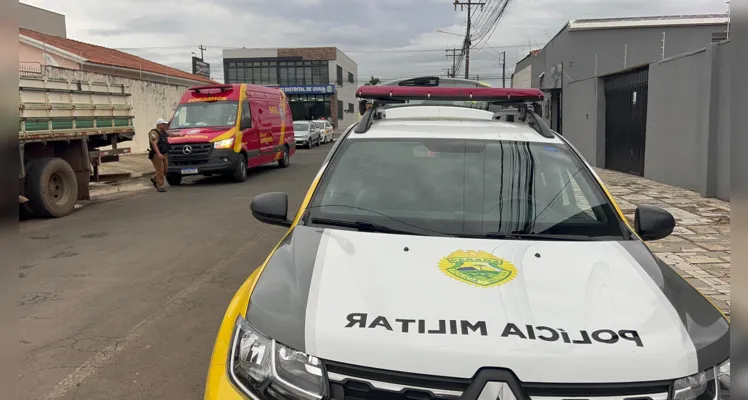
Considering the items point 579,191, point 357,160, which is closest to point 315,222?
point 357,160

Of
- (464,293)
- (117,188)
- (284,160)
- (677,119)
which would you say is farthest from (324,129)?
(464,293)

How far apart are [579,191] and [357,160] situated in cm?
134

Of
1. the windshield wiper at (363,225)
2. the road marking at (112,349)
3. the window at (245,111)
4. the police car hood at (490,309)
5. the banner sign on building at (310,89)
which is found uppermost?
the banner sign on building at (310,89)

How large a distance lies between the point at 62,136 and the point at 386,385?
10.5 meters

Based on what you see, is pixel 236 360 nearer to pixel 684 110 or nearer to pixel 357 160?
pixel 357 160

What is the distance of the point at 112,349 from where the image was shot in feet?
13.2

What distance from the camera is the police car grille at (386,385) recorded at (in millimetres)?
1742

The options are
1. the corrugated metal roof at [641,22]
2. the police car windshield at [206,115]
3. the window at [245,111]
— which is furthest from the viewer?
the corrugated metal roof at [641,22]

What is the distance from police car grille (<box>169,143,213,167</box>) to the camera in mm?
14344

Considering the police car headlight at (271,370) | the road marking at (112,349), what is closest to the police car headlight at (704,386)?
the police car headlight at (271,370)

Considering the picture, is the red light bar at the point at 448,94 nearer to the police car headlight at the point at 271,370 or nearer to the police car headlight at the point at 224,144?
the police car headlight at the point at 271,370

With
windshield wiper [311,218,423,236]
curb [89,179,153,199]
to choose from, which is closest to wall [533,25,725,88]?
curb [89,179,153,199]

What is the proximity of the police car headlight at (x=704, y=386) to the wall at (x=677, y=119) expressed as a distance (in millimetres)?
10373

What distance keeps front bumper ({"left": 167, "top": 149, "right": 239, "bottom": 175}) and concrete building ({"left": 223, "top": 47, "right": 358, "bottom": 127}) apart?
1799 inches
